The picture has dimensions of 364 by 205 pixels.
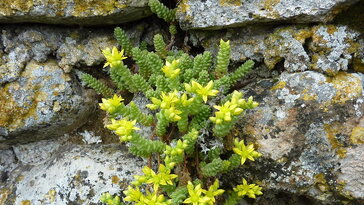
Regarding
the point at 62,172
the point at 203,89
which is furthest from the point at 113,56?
the point at 62,172

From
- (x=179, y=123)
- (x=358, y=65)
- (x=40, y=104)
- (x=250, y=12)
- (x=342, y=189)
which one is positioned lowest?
(x=342, y=189)

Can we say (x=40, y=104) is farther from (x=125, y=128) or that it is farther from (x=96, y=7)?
(x=125, y=128)

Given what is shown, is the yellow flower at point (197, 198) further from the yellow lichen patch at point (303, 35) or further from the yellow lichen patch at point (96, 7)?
the yellow lichen patch at point (96, 7)

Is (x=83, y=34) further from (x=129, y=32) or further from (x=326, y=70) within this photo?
(x=326, y=70)

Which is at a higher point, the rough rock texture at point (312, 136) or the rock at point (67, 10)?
the rock at point (67, 10)

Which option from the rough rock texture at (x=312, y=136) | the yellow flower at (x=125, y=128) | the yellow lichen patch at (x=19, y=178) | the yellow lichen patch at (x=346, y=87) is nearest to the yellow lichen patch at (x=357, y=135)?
the rough rock texture at (x=312, y=136)

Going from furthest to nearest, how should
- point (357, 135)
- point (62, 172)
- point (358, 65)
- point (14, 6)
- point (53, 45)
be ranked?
point (53, 45), point (62, 172), point (14, 6), point (358, 65), point (357, 135)

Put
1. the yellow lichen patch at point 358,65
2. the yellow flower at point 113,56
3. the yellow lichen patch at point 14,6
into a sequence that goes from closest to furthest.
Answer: the yellow flower at point 113,56 < the yellow lichen patch at point 358,65 < the yellow lichen patch at point 14,6
